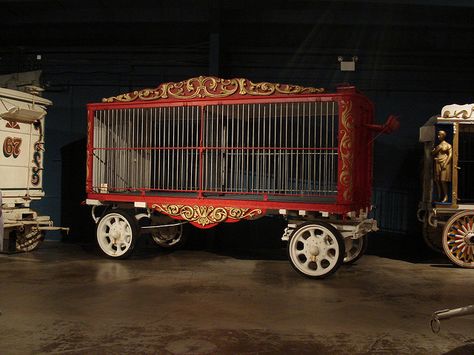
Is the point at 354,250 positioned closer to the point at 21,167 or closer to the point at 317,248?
A: the point at 317,248

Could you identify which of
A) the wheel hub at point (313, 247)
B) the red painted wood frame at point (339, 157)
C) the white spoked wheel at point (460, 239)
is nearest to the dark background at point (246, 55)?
the white spoked wheel at point (460, 239)

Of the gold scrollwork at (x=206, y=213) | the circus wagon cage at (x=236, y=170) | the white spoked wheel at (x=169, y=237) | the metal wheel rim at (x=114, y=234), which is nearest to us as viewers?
the circus wagon cage at (x=236, y=170)

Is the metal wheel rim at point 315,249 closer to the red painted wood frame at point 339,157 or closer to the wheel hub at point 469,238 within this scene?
the red painted wood frame at point 339,157

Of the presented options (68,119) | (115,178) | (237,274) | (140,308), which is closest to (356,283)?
(237,274)

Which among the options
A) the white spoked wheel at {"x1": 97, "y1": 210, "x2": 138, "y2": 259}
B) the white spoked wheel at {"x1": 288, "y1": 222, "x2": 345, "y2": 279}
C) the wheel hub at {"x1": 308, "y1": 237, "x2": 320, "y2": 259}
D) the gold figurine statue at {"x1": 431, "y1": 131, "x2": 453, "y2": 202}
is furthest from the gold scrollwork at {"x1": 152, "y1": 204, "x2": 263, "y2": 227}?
the gold figurine statue at {"x1": 431, "y1": 131, "x2": 453, "y2": 202}

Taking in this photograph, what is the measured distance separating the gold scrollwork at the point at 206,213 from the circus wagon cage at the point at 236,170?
1cm

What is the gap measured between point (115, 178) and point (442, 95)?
591 centimetres

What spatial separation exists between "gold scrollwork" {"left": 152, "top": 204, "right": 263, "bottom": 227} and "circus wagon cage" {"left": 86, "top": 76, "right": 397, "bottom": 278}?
→ 1cm

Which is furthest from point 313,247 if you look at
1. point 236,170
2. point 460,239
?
point 460,239

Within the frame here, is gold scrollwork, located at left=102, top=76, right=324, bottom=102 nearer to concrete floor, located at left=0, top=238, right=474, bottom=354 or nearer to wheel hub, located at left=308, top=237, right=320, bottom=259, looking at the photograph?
wheel hub, located at left=308, top=237, right=320, bottom=259

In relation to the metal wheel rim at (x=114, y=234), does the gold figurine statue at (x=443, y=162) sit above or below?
above

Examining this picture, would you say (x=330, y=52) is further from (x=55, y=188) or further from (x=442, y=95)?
(x=55, y=188)

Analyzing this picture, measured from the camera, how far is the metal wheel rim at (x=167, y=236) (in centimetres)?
859

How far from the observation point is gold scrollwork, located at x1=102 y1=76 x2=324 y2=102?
661 cm
